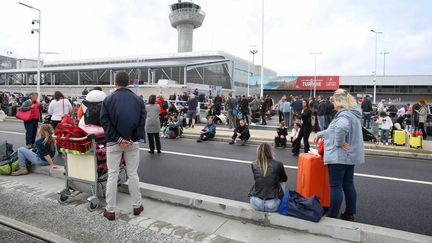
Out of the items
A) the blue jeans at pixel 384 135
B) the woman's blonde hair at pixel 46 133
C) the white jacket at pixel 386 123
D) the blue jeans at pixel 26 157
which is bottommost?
the blue jeans at pixel 26 157

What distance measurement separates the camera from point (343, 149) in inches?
167

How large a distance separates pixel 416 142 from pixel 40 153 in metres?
11.6

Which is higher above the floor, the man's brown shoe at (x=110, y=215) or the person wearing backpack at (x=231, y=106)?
the person wearing backpack at (x=231, y=106)

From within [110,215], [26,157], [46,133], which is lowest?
[110,215]

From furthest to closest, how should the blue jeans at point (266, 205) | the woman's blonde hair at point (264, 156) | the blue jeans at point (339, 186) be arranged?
the woman's blonde hair at point (264, 156) → the blue jeans at point (266, 205) → the blue jeans at point (339, 186)

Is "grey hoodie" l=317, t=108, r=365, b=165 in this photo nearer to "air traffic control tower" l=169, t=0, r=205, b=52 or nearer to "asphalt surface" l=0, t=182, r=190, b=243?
"asphalt surface" l=0, t=182, r=190, b=243

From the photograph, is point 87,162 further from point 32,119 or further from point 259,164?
point 32,119

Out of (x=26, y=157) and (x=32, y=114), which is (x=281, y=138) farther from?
(x=32, y=114)

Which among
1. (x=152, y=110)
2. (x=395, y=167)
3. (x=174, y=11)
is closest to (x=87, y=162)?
(x=152, y=110)

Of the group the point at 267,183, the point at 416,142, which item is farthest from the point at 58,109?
the point at 416,142

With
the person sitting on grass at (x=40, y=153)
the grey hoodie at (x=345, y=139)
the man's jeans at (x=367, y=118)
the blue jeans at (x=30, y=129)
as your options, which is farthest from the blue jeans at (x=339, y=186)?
the man's jeans at (x=367, y=118)

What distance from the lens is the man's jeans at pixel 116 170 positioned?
4.59 metres

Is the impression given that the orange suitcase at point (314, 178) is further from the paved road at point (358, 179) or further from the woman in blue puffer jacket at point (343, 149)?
the paved road at point (358, 179)

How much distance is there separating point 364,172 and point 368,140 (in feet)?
18.3
